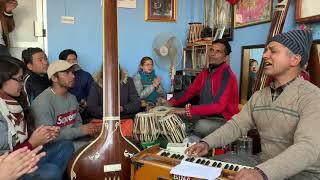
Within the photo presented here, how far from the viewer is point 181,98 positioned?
A: 12.3ft

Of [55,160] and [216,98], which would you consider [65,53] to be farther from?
[216,98]

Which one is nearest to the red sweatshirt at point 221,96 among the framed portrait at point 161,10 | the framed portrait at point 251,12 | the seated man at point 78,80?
the framed portrait at point 251,12

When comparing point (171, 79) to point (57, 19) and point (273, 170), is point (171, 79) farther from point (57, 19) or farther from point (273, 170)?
point (273, 170)

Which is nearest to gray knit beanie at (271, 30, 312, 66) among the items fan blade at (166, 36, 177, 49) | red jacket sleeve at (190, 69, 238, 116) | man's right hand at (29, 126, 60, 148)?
red jacket sleeve at (190, 69, 238, 116)

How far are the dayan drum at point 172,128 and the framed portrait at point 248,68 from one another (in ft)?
3.08

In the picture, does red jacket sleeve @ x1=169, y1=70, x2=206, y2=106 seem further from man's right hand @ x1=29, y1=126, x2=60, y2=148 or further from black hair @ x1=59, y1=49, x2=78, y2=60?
man's right hand @ x1=29, y1=126, x2=60, y2=148

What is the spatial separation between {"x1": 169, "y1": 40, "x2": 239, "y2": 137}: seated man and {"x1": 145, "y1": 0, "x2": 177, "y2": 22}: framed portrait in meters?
1.69

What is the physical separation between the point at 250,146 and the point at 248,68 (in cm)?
135

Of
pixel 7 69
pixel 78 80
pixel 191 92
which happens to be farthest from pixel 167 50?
pixel 7 69

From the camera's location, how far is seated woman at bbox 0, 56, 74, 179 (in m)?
1.98

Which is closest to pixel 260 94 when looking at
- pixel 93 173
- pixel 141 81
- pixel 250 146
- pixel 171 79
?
pixel 250 146

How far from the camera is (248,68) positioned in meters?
3.57

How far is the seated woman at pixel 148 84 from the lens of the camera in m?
4.19

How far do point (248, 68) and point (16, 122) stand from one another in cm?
243
